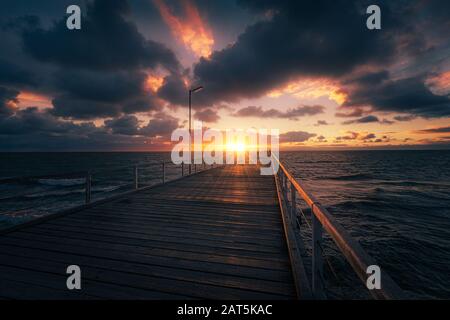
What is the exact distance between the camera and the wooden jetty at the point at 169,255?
7.88 feet

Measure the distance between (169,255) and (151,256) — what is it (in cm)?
26

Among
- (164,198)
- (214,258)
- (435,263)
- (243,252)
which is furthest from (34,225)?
(435,263)

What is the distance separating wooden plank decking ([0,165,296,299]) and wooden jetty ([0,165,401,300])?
0.04 ft

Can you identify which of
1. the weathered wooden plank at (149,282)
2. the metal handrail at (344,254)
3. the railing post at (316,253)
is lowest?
the weathered wooden plank at (149,282)

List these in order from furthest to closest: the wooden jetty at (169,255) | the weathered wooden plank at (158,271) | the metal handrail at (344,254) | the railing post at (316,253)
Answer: the weathered wooden plank at (158,271) < the wooden jetty at (169,255) < the railing post at (316,253) < the metal handrail at (344,254)

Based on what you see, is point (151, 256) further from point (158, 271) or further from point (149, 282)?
point (149, 282)

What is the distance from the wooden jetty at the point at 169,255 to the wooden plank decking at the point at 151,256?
0.01m

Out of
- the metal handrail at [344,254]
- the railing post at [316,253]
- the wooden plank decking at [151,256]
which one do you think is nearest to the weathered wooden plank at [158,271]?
the wooden plank decking at [151,256]

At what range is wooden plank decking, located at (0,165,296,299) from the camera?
250cm

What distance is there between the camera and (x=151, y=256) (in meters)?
3.27

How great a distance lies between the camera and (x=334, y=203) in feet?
57.5

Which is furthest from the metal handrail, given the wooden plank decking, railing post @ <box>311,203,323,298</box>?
the wooden plank decking

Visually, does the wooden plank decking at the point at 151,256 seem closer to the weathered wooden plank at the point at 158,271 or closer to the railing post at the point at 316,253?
the weathered wooden plank at the point at 158,271

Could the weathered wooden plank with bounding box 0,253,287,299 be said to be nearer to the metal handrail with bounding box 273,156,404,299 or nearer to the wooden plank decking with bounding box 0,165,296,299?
the wooden plank decking with bounding box 0,165,296,299
